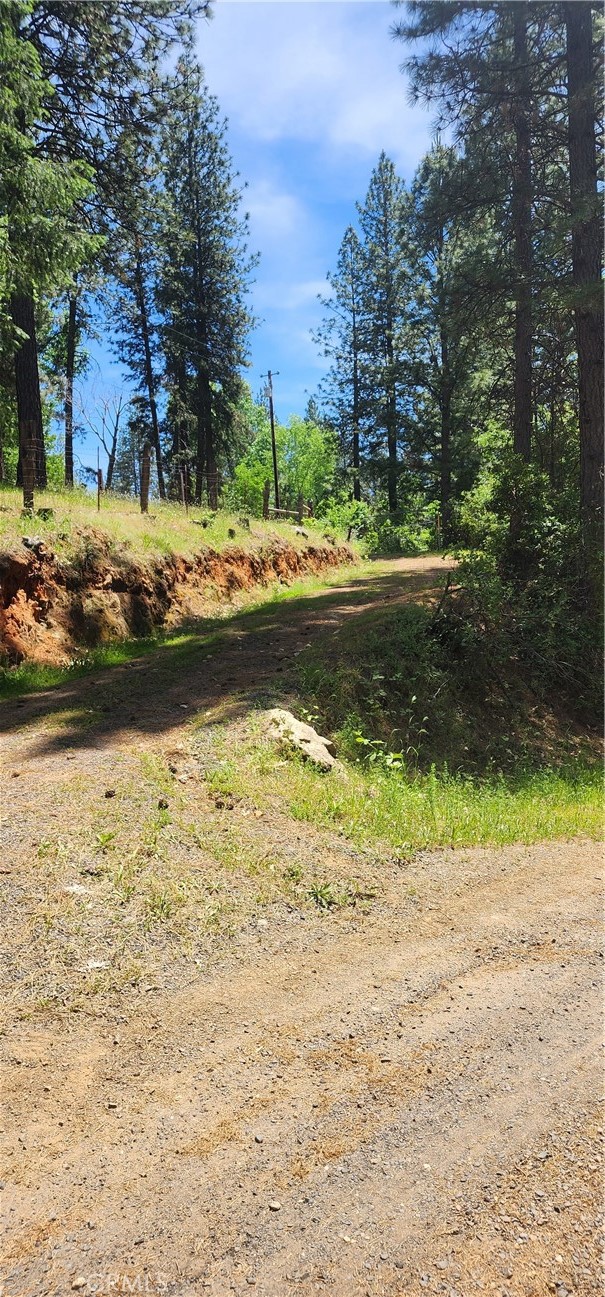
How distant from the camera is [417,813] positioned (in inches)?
223

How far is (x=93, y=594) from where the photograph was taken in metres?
10.9

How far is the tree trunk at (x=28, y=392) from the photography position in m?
13.6

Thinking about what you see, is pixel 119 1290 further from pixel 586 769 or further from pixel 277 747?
pixel 586 769

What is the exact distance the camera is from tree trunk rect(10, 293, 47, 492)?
13.6 meters

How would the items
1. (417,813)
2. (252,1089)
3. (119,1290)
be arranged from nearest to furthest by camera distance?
(119,1290) < (252,1089) < (417,813)

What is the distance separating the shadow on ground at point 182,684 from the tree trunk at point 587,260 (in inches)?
113

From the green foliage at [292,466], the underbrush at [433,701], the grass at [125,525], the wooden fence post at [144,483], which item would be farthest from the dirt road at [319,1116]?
the green foliage at [292,466]

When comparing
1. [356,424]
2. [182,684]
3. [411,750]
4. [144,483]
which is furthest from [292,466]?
[411,750]

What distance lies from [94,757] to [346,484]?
105 ft

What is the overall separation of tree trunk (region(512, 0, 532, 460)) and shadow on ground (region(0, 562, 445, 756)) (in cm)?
486

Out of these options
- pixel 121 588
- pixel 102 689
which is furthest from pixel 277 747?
pixel 121 588

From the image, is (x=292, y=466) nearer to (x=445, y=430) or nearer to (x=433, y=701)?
(x=445, y=430)

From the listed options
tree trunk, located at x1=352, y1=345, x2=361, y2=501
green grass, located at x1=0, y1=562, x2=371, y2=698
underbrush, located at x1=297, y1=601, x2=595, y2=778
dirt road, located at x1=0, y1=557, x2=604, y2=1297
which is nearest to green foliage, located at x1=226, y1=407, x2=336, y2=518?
tree trunk, located at x1=352, y1=345, x2=361, y2=501

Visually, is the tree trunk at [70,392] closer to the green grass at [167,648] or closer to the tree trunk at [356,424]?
the tree trunk at [356,424]
